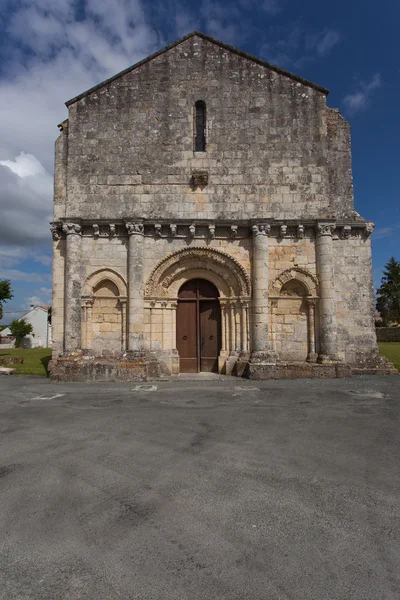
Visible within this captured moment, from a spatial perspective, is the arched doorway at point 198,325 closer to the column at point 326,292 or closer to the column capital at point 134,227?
the column capital at point 134,227

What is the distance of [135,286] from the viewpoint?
12000 mm

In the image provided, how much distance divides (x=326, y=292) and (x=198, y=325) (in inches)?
182

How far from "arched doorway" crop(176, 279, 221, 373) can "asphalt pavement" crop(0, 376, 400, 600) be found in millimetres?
6120

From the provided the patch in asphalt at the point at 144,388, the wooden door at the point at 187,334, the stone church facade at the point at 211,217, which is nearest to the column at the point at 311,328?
the stone church facade at the point at 211,217

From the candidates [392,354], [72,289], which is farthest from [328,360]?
[392,354]

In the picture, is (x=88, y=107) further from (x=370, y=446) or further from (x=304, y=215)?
(x=370, y=446)

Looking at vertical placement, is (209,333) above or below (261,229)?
below

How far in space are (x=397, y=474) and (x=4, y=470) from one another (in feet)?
15.0

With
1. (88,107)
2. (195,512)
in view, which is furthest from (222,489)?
(88,107)

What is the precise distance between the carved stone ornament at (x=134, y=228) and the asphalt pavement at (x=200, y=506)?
6851 millimetres

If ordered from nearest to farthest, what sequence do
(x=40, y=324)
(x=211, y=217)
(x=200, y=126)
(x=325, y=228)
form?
(x=325, y=228)
(x=211, y=217)
(x=200, y=126)
(x=40, y=324)

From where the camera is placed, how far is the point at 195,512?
326 centimetres

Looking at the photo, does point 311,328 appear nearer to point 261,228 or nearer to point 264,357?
point 264,357

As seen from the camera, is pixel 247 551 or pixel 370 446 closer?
pixel 247 551
